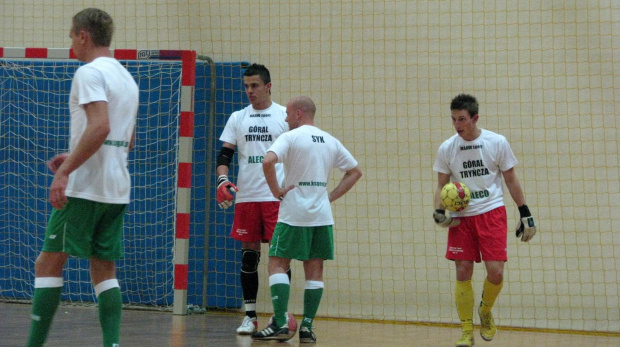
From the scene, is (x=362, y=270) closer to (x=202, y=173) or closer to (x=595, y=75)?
(x=202, y=173)

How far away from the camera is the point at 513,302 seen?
840 centimetres

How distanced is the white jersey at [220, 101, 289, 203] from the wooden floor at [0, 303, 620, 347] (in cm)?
118

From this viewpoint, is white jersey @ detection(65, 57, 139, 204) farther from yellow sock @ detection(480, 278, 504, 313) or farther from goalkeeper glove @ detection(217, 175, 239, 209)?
yellow sock @ detection(480, 278, 504, 313)

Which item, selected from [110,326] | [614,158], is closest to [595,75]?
[614,158]

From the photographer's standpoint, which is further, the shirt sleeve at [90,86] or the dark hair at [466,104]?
the dark hair at [466,104]

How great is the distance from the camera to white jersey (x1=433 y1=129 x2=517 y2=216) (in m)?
6.73

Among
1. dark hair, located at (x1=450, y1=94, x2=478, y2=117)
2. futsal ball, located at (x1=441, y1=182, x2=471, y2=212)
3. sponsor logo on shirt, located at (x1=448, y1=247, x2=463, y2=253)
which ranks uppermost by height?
dark hair, located at (x1=450, y1=94, x2=478, y2=117)

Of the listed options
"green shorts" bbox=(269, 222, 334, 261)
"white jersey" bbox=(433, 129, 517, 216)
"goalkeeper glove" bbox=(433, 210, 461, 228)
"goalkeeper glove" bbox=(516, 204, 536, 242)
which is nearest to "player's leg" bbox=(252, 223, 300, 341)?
"green shorts" bbox=(269, 222, 334, 261)

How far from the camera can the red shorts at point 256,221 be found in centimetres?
744

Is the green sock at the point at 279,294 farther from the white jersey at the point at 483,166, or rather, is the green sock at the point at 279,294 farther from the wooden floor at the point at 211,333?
the white jersey at the point at 483,166

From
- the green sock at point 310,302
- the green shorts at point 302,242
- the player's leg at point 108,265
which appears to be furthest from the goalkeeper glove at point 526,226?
the player's leg at point 108,265

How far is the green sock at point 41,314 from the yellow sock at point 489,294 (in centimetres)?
350

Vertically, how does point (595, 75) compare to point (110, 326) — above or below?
A: above

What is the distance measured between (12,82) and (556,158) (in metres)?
5.63
